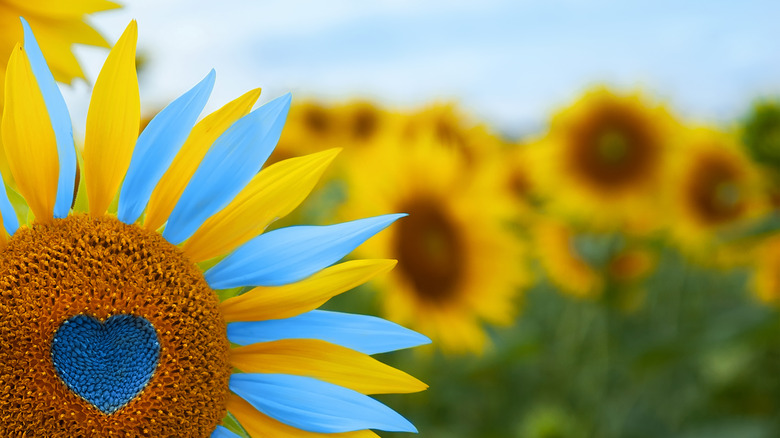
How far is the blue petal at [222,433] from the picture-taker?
0.45 meters

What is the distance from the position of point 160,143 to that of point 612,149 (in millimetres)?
2183

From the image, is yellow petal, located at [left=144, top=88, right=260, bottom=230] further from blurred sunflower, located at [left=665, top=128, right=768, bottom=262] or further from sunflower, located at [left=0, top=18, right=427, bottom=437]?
blurred sunflower, located at [left=665, top=128, right=768, bottom=262]

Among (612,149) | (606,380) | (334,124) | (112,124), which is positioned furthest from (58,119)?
(334,124)

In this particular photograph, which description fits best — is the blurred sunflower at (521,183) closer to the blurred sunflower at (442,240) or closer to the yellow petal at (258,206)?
the blurred sunflower at (442,240)

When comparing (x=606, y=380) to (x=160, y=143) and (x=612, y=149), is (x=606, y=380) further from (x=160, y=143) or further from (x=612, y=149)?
(x=160, y=143)

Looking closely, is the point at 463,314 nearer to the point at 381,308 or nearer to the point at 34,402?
the point at 381,308

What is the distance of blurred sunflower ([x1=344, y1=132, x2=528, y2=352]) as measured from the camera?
1.62 meters

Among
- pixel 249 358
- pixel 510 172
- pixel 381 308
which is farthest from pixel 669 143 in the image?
pixel 249 358

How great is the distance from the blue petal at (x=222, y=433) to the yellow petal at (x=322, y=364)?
0.04m

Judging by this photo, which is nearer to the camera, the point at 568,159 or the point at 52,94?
the point at 52,94

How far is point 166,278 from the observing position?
43 centimetres

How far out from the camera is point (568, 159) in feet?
8.00

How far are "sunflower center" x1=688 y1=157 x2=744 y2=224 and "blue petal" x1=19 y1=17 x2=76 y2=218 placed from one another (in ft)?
8.00

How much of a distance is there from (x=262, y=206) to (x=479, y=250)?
56.4 inches
